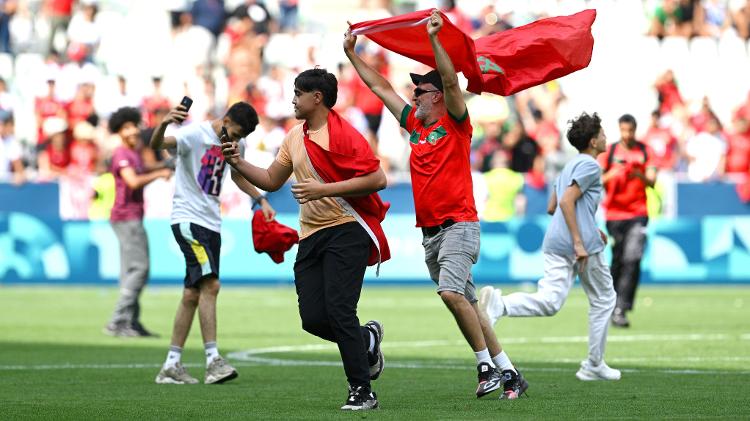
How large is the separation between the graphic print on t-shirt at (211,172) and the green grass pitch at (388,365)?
60.0 inches

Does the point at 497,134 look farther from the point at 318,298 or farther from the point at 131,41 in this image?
the point at 318,298

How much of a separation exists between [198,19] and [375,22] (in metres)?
21.5

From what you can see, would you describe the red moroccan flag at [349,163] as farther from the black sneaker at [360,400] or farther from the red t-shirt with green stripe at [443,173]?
the black sneaker at [360,400]

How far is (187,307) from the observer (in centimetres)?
1177

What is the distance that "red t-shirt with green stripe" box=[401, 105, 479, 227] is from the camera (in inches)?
393

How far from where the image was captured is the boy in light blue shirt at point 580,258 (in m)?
11.5

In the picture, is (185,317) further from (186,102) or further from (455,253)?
(455,253)

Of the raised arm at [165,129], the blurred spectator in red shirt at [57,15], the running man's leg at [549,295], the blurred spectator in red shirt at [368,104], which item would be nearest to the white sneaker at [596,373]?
the running man's leg at [549,295]

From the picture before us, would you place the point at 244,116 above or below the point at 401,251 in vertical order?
above

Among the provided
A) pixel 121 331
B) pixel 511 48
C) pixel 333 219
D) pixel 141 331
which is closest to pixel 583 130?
pixel 511 48

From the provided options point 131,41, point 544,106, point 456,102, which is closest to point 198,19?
point 131,41

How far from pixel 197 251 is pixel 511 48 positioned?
2.93 metres

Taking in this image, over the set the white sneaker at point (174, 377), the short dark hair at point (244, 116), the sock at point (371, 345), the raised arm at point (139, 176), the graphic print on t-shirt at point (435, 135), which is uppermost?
the short dark hair at point (244, 116)

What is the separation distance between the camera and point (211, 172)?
11984 mm
